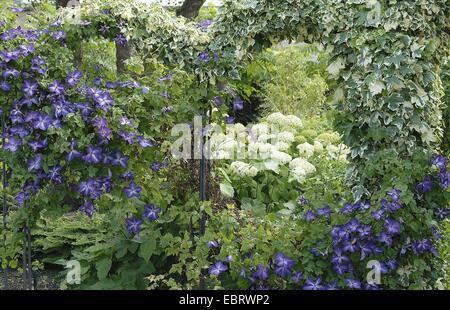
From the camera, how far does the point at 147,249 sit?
4109 millimetres

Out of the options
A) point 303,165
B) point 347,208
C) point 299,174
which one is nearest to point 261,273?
point 347,208

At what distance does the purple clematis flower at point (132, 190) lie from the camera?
390 cm

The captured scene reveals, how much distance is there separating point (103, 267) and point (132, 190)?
617mm

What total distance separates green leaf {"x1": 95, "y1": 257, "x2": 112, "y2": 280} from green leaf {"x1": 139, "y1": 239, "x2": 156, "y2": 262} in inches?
9.3

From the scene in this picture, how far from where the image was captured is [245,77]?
209 inches

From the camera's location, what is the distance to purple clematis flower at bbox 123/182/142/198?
3900mm

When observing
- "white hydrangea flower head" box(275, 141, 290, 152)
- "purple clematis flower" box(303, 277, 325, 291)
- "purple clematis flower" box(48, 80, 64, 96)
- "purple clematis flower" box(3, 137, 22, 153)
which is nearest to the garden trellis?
"purple clematis flower" box(48, 80, 64, 96)

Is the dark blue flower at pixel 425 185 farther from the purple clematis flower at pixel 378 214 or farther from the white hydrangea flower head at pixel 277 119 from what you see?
the white hydrangea flower head at pixel 277 119

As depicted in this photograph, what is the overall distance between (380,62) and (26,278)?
2.57 m

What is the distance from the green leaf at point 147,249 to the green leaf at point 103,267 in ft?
0.78
